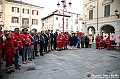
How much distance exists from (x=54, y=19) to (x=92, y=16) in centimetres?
2181

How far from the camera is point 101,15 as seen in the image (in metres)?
21.0

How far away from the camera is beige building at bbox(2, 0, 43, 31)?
32.2m

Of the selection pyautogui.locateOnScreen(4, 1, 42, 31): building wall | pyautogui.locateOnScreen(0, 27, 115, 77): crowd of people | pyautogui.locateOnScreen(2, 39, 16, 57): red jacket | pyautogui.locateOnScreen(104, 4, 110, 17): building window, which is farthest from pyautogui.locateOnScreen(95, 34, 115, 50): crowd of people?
pyautogui.locateOnScreen(4, 1, 42, 31): building wall

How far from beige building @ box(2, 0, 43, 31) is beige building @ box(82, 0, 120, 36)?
17652 mm

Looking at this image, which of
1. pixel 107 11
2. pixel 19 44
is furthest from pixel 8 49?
pixel 107 11

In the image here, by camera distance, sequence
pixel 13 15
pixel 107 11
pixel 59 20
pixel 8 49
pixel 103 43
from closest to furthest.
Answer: pixel 8 49 → pixel 103 43 → pixel 107 11 → pixel 13 15 → pixel 59 20

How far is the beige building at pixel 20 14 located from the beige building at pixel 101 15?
1765 cm

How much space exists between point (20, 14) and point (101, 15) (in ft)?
77.6

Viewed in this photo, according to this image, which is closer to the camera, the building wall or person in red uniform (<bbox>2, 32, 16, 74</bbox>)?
person in red uniform (<bbox>2, 32, 16, 74</bbox>)

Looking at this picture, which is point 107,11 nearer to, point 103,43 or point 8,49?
point 103,43

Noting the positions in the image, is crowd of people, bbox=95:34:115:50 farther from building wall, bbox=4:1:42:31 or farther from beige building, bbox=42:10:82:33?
beige building, bbox=42:10:82:33

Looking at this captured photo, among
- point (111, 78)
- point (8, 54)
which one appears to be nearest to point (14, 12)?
point (8, 54)

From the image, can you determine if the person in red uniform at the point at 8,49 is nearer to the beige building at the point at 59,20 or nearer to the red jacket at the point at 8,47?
the red jacket at the point at 8,47

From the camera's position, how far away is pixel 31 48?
7500 millimetres
